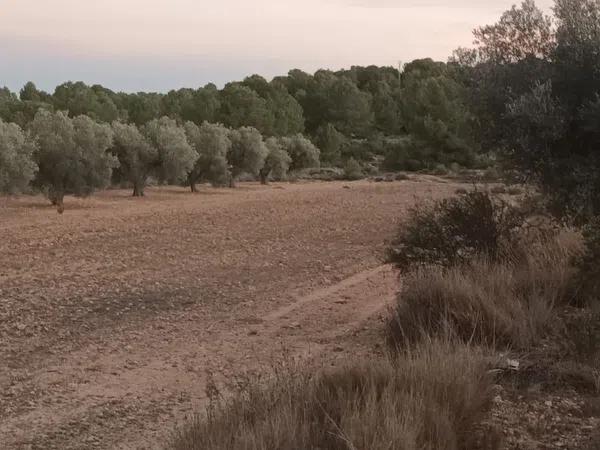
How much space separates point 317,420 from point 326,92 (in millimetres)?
68966

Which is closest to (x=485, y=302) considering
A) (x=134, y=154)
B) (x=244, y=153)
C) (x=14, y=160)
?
(x=14, y=160)

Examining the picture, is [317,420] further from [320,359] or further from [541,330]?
[541,330]

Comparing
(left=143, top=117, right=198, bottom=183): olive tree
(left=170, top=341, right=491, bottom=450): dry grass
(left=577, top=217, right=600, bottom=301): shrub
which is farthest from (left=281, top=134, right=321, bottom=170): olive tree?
(left=170, top=341, right=491, bottom=450): dry grass

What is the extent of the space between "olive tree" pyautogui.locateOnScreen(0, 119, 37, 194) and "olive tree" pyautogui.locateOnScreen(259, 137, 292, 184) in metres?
22.6

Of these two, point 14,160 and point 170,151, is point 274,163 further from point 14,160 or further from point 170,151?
point 14,160

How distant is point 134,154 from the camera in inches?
1204

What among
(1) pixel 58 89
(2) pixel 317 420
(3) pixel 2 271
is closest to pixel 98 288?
(3) pixel 2 271

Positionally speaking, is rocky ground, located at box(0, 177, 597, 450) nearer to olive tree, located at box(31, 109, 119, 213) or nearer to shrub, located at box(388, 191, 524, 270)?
shrub, located at box(388, 191, 524, 270)

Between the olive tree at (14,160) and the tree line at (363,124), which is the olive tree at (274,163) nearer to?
the tree line at (363,124)

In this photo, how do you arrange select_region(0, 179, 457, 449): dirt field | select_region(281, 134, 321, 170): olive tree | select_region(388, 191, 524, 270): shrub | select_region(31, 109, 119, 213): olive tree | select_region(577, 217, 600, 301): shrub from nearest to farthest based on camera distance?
select_region(0, 179, 457, 449): dirt field → select_region(577, 217, 600, 301): shrub → select_region(388, 191, 524, 270): shrub → select_region(31, 109, 119, 213): olive tree → select_region(281, 134, 321, 170): olive tree

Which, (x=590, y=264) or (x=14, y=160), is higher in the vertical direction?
(x=14, y=160)

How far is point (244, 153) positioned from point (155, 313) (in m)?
32.1

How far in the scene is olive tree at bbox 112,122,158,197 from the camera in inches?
1197

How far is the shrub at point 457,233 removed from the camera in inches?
377
